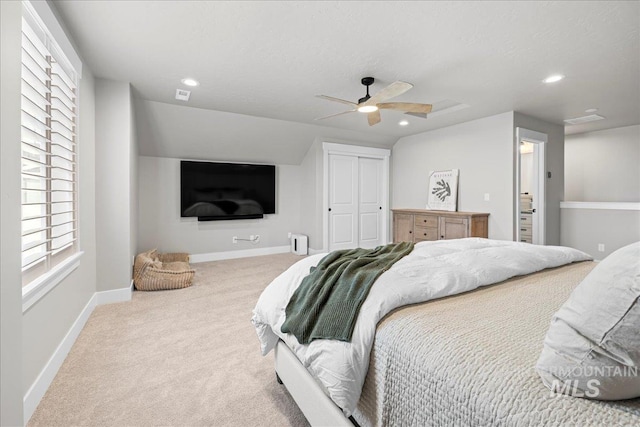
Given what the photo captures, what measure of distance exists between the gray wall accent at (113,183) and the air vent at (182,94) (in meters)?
0.53

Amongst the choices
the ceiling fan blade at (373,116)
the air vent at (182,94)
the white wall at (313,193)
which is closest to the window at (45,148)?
the air vent at (182,94)

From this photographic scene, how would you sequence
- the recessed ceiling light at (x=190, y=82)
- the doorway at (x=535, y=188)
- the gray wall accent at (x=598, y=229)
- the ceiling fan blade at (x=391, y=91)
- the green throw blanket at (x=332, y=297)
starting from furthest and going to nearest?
the gray wall accent at (x=598, y=229), the doorway at (x=535, y=188), the recessed ceiling light at (x=190, y=82), the ceiling fan blade at (x=391, y=91), the green throw blanket at (x=332, y=297)

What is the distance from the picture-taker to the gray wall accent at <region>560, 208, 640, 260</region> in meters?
4.46

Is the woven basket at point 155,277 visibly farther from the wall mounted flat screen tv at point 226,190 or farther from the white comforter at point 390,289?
the white comforter at point 390,289

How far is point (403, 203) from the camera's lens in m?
6.12

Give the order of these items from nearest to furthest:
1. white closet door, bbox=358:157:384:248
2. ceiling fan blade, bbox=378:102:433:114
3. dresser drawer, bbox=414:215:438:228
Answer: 1. ceiling fan blade, bbox=378:102:433:114
2. dresser drawer, bbox=414:215:438:228
3. white closet door, bbox=358:157:384:248

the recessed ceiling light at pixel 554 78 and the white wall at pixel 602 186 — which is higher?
the recessed ceiling light at pixel 554 78

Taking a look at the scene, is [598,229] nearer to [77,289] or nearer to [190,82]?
[190,82]

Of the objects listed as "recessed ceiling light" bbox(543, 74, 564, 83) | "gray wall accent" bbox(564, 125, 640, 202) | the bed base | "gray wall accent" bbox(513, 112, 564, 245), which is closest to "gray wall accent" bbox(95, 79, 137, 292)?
the bed base

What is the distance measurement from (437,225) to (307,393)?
4.12 m

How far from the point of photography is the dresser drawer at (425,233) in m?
4.97

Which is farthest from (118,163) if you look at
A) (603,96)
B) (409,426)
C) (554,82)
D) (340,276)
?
(603,96)

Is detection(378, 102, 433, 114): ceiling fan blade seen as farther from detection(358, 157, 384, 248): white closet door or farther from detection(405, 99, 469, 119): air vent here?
detection(358, 157, 384, 248): white closet door

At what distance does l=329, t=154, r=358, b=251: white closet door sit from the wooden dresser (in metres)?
0.85
